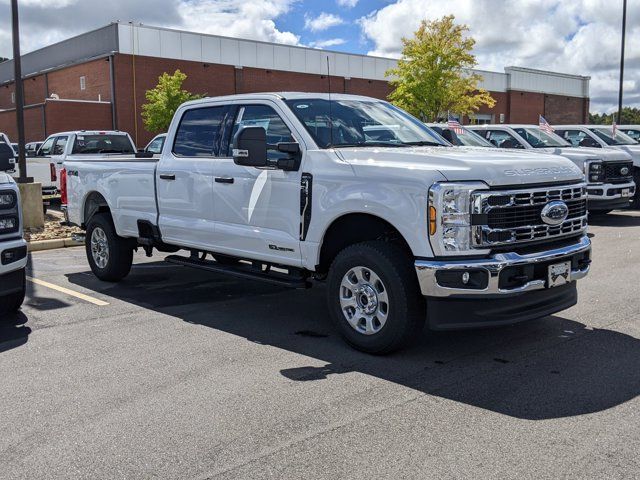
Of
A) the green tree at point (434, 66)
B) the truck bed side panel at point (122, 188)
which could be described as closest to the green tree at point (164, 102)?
the green tree at point (434, 66)

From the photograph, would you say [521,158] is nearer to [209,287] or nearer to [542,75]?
[209,287]

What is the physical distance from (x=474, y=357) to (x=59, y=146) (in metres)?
15.2

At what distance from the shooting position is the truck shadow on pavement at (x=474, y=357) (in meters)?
4.64

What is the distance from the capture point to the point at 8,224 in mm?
6609

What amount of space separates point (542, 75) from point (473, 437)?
64638 mm

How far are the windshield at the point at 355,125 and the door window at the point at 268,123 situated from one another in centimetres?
19

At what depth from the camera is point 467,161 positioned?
5152 millimetres

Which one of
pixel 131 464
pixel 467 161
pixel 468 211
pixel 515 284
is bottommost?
pixel 131 464

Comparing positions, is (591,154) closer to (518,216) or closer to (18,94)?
(518,216)

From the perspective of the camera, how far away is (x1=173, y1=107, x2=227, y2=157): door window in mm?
7117

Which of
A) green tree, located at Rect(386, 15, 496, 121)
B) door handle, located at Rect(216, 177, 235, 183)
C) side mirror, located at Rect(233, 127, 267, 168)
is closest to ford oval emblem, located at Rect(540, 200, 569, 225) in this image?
side mirror, located at Rect(233, 127, 267, 168)

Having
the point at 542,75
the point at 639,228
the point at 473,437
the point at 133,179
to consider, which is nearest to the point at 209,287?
the point at 133,179

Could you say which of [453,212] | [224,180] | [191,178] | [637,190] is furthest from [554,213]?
[637,190]

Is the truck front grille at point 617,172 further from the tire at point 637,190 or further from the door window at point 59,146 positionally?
the door window at point 59,146
